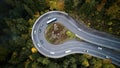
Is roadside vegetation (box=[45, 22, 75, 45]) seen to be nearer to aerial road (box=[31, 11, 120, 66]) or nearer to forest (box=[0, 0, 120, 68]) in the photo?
aerial road (box=[31, 11, 120, 66])

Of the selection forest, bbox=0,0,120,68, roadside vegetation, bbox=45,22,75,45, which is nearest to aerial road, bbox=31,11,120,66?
roadside vegetation, bbox=45,22,75,45

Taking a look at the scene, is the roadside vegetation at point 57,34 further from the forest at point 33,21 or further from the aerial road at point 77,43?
the forest at point 33,21

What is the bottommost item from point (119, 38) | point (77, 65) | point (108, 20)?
point (77, 65)

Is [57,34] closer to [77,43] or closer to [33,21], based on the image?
[77,43]

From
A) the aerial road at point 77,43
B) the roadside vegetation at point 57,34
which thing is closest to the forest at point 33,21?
the aerial road at point 77,43

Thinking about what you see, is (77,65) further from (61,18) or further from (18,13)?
(18,13)

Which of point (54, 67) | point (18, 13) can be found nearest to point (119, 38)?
point (54, 67)

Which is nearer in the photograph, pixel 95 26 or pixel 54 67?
pixel 54 67
